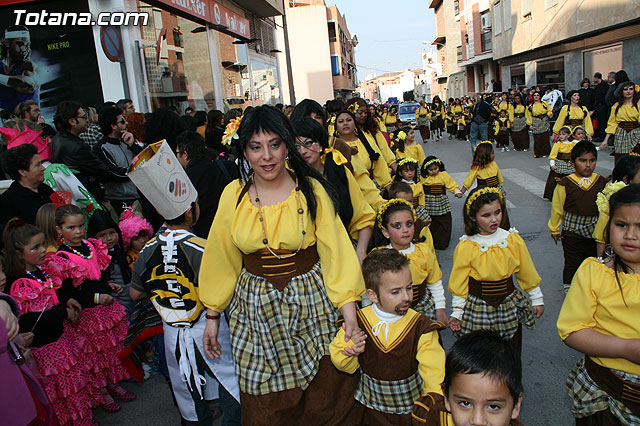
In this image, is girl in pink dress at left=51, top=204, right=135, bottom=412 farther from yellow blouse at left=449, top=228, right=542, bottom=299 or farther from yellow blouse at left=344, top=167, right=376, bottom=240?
yellow blouse at left=449, top=228, right=542, bottom=299

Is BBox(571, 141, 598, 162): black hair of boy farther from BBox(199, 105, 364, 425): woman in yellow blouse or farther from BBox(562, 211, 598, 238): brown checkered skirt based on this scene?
BBox(199, 105, 364, 425): woman in yellow blouse

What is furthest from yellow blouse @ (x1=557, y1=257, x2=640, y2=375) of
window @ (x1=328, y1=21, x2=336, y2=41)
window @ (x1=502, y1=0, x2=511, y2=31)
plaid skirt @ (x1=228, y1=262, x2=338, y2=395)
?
window @ (x1=328, y1=21, x2=336, y2=41)

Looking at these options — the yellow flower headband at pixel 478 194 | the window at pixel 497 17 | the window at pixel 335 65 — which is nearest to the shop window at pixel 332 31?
the window at pixel 335 65

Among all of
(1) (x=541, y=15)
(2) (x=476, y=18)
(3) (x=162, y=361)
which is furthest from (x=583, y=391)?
(2) (x=476, y=18)

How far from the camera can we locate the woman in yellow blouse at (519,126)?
16469mm

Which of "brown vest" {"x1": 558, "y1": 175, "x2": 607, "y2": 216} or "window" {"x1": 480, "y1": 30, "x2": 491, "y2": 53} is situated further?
"window" {"x1": 480, "y1": 30, "x2": 491, "y2": 53}

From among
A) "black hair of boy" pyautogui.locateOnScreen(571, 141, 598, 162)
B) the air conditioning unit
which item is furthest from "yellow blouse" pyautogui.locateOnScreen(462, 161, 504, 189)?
the air conditioning unit

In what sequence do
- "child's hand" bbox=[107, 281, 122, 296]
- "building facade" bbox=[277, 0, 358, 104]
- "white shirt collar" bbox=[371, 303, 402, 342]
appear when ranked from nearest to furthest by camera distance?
"white shirt collar" bbox=[371, 303, 402, 342], "child's hand" bbox=[107, 281, 122, 296], "building facade" bbox=[277, 0, 358, 104]

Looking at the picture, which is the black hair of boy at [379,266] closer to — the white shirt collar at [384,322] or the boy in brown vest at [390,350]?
the boy in brown vest at [390,350]

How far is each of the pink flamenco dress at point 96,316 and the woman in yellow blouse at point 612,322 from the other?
3211 millimetres

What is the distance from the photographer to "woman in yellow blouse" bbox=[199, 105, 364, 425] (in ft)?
8.39

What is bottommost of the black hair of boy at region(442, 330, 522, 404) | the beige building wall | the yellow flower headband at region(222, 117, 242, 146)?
the black hair of boy at region(442, 330, 522, 404)

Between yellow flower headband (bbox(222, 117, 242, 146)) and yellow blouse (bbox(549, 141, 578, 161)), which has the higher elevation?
yellow flower headband (bbox(222, 117, 242, 146))

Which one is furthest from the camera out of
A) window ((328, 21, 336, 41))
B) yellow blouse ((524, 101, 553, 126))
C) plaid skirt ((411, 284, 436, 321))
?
window ((328, 21, 336, 41))
